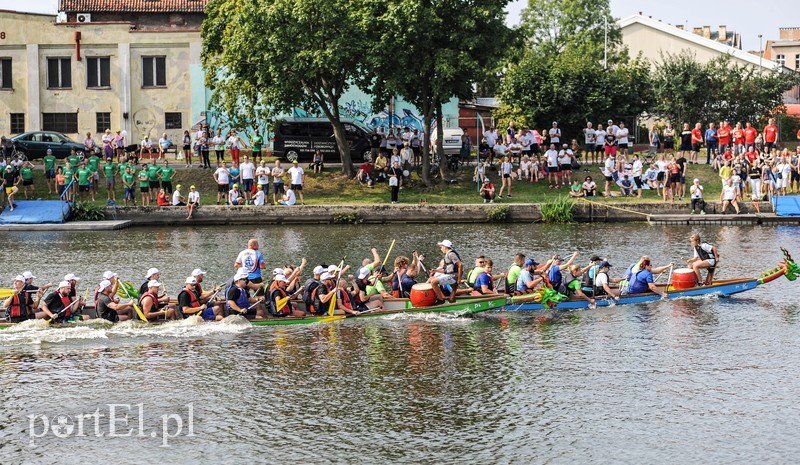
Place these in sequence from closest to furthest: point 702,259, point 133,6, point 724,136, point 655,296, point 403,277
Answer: point 403,277, point 655,296, point 702,259, point 724,136, point 133,6

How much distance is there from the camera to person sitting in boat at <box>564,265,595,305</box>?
A: 25828 mm

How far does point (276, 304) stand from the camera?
24234mm

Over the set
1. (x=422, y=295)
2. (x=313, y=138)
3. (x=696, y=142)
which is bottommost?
(x=422, y=295)

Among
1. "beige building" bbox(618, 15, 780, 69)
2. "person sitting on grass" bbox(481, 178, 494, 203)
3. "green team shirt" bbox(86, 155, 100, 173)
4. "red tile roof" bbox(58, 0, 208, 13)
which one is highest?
"red tile roof" bbox(58, 0, 208, 13)

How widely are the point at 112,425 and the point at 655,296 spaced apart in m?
13.9

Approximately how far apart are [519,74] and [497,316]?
92.2ft

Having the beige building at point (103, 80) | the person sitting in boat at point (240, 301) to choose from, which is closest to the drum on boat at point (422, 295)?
the person sitting in boat at point (240, 301)

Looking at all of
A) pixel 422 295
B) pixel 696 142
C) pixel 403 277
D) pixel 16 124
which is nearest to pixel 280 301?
pixel 403 277

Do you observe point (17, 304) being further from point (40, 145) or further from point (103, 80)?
point (103, 80)

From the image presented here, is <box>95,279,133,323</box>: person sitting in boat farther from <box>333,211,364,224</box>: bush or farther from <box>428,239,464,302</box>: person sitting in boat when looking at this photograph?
<box>333,211,364,224</box>: bush

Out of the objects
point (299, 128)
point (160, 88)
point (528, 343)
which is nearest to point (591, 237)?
point (528, 343)

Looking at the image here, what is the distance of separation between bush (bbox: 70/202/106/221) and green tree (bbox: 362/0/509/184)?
39.4 ft

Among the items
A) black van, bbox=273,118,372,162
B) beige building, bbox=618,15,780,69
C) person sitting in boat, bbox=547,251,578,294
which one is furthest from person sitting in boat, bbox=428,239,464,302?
beige building, bbox=618,15,780,69

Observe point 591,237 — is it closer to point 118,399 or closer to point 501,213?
point 501,213
